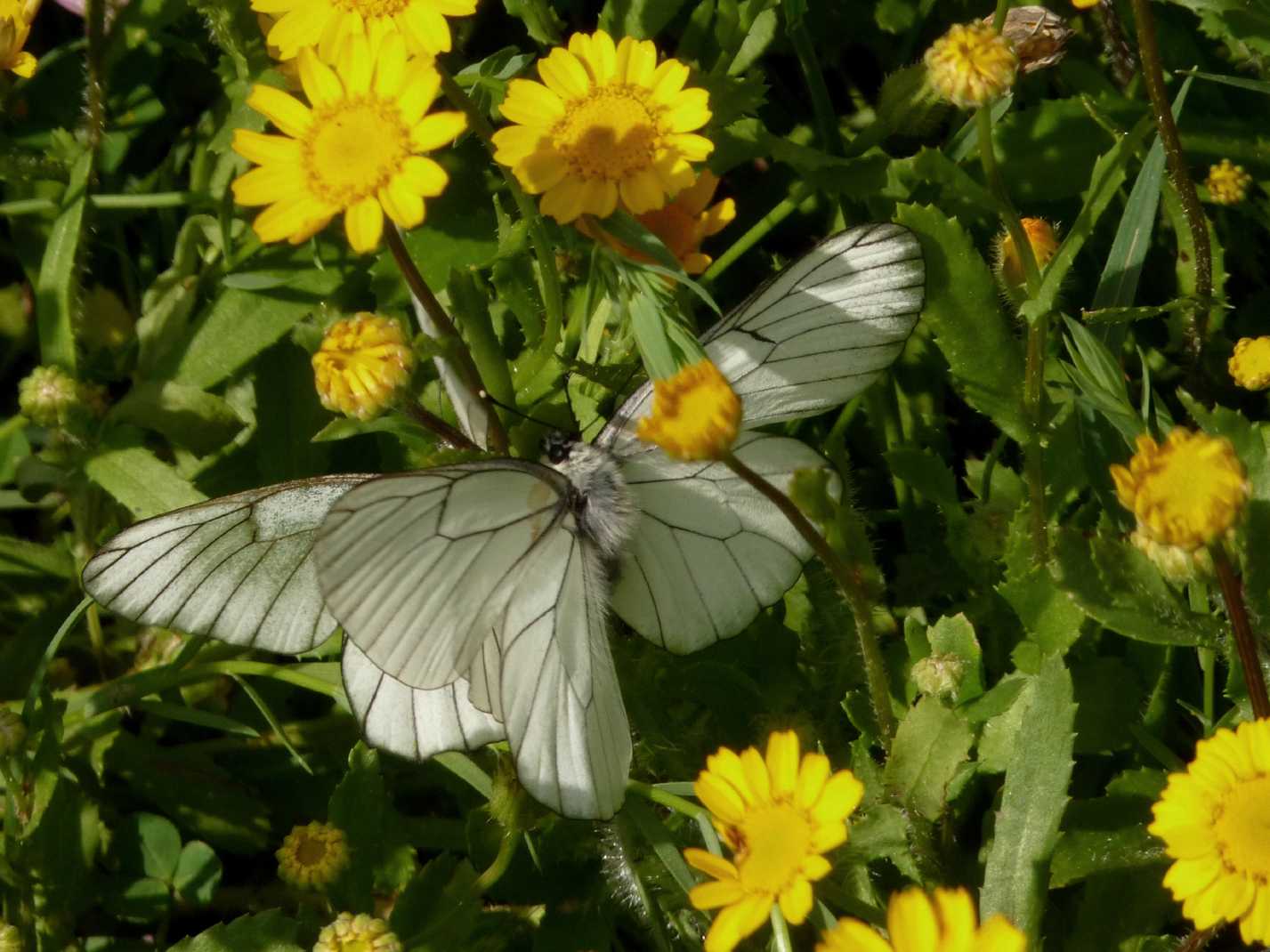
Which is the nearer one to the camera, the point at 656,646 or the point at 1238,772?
the point at 1238,772

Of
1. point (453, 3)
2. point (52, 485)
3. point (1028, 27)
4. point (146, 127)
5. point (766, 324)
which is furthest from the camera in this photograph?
point (146, 127)

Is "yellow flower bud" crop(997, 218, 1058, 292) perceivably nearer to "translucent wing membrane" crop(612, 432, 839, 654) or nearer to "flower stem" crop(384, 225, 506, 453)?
"translucent wing membrane" crop(612, 432, 839, 654)

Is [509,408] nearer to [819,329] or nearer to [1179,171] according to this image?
[819,329]

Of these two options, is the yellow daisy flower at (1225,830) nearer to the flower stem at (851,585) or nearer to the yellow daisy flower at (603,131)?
the flower stem at (851,585)

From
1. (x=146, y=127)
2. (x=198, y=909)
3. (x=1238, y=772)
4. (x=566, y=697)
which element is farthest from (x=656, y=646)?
(x=146, y=127)

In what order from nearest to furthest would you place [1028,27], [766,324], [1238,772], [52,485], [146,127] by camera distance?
[1238,772], [766,324], [1028,27], [52,485], [146,127]

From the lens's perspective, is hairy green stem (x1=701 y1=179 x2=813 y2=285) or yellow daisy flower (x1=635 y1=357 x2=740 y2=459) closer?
yellow daisy flower (x1=635 y1=357 x2=740 y2=459)

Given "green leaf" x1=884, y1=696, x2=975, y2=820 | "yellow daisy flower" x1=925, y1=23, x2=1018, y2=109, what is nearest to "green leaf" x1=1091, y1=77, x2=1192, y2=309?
"yellow daisy flower" x1=925, y1=23, x2=1018, y2=109

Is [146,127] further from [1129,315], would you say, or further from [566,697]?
[1129,315]
